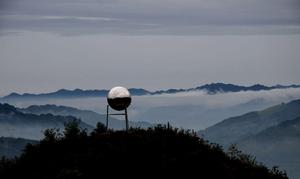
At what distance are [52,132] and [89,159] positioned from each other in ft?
39.7

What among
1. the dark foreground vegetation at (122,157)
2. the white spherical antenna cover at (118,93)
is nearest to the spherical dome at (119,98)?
the white spherical antenna cover at (118,93)

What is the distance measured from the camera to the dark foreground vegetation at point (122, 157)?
232 ft

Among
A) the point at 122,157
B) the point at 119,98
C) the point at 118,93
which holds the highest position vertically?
the point at 118,93

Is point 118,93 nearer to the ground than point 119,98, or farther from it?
farther from it

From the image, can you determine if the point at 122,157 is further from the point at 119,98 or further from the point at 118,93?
the point at 118,93

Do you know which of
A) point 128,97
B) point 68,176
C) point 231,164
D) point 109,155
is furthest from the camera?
point 231,164

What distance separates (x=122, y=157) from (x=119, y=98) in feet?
25.2

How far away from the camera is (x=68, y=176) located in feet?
222

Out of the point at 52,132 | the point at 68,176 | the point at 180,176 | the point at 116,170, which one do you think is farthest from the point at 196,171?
the point at 52,132

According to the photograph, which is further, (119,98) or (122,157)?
(119,98)

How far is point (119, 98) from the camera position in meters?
77.4

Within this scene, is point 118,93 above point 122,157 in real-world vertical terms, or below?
above

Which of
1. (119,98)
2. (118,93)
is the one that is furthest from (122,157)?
(118,93)

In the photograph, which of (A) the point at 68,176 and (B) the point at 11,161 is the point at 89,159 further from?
(B) the point at 11,161
